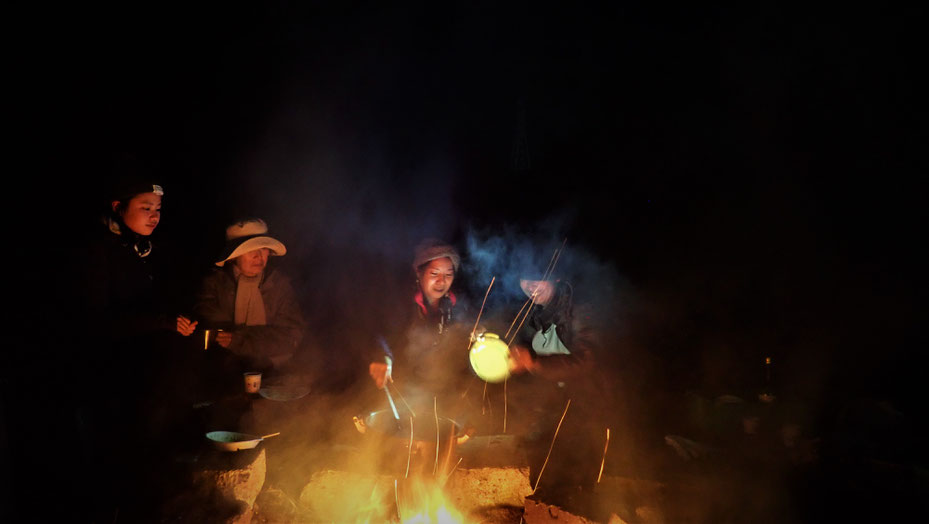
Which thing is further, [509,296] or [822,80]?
[509,296]

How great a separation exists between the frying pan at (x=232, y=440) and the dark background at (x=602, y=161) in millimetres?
1492

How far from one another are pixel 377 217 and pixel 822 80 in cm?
666

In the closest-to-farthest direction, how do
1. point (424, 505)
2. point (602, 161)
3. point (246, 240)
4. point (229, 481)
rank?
point (229, 481)
point (424, 505)
point (246, 240)
point (602, 161)

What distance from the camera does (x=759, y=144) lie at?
5.62 meters

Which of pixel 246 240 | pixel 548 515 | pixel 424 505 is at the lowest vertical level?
pixel 548 515

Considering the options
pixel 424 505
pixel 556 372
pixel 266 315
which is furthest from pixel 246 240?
pixel 556 372

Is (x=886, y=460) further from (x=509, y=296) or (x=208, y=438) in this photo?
(x=208, y=438)

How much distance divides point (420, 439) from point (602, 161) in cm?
669

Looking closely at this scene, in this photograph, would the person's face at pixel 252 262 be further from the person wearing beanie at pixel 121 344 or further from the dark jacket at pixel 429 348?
the dark jacket at pixel 429 348

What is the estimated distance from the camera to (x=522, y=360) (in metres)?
4.67

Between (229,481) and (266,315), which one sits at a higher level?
(266,315)

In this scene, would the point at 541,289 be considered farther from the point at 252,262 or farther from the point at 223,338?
the point at 223,338

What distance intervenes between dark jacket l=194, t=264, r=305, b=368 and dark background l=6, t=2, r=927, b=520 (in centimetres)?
104

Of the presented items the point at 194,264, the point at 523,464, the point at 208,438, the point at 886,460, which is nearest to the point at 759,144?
the point at 886,460
